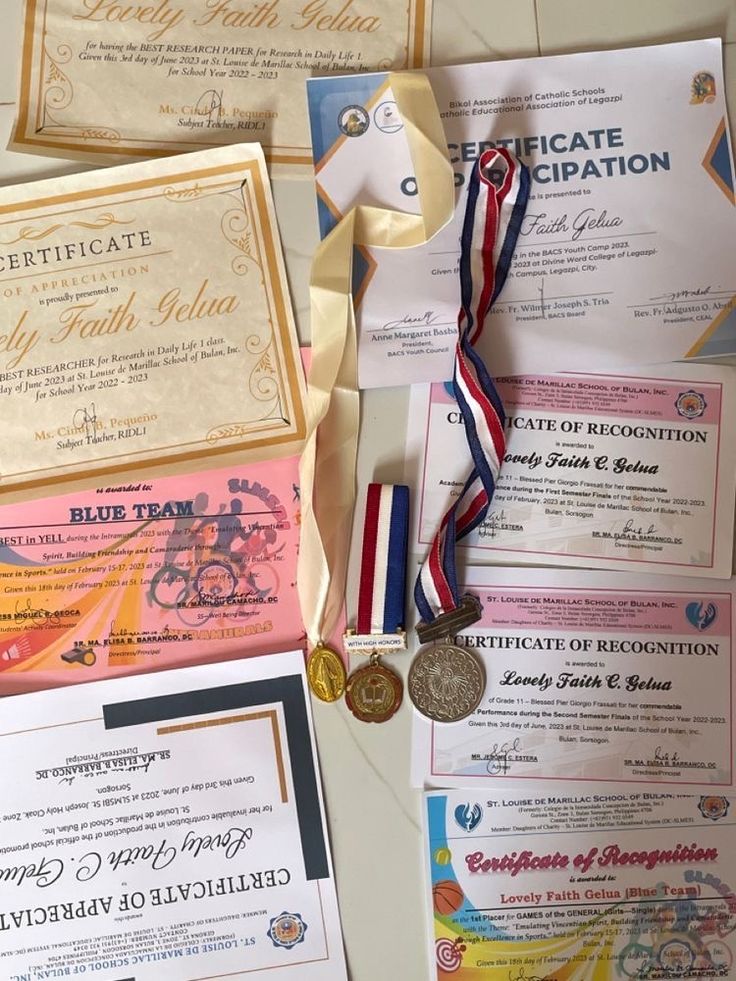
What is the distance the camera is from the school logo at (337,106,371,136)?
751mm

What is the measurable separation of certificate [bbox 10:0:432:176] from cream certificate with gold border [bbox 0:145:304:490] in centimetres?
3

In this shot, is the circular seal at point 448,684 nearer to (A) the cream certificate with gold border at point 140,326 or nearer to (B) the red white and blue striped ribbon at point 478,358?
(B) the red white and blue striped ribbon at point 478,358

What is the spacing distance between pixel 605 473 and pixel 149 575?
38cm

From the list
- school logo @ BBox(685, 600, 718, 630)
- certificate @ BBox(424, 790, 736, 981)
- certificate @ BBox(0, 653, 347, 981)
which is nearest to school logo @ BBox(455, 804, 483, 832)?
certificate @ BBox(424, 790, 736, 981)

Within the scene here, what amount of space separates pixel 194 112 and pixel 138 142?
52 millimetres

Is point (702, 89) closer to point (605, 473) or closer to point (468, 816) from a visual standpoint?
point (605, 473)

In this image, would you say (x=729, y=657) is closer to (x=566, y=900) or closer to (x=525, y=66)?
(x=566, y=900)

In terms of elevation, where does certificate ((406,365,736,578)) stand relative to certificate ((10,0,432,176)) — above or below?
below

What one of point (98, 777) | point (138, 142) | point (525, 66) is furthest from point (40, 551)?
point (525, 66)

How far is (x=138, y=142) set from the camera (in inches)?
29.9
